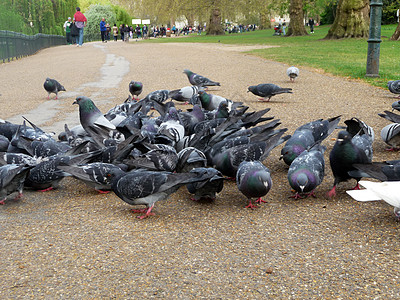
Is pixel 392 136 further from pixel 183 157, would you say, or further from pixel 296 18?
pixel 296 18

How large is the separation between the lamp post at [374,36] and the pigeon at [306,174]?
731cm

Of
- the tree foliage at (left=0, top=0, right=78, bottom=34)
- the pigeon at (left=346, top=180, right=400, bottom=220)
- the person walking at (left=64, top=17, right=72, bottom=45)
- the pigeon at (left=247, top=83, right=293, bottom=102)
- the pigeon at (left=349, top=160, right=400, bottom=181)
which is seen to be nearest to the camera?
the pigeon at (left=346, top=180, right=400, bottom=220)

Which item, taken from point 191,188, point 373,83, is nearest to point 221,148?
point 191,188

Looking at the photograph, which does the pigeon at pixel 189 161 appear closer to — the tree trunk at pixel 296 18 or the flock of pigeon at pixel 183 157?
the flock of pigeon at pixel 183 157

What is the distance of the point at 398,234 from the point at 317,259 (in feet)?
2.34

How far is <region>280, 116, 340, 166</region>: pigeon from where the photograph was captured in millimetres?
4605

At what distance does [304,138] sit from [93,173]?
2.21 meters

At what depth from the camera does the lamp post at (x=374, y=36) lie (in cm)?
1009

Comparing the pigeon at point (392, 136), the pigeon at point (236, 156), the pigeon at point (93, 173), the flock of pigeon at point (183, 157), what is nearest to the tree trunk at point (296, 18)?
the flock of pigeon at point (183, 157)

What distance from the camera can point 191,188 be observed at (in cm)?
399

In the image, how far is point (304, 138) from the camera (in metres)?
4.77

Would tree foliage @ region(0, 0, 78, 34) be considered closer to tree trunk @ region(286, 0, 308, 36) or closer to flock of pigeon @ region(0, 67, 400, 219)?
tree trunk @ region(286, 0, 308, 36)

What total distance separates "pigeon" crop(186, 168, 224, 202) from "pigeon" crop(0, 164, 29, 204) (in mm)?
1483

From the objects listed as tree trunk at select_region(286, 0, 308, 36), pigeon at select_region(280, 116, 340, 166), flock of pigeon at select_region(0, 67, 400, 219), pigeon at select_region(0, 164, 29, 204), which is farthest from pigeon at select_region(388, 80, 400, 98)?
tree trunk at select_region(286, 0, 308, 36)
